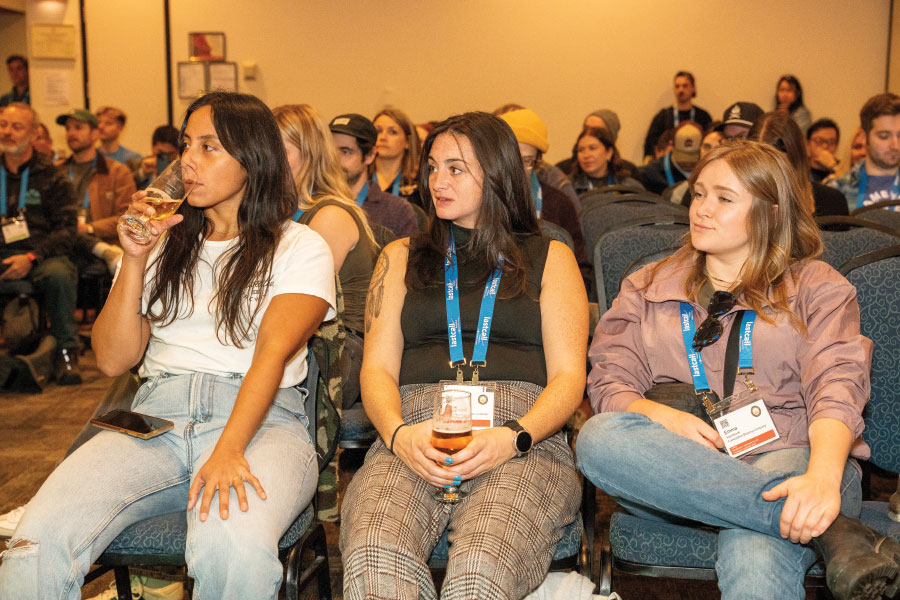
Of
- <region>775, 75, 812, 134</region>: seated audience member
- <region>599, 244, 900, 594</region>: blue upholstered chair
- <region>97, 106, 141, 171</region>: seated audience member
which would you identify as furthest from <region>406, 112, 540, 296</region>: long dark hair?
<region>775, 75, 812, 134</region>: seated audience member

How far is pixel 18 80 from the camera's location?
33.1 feet

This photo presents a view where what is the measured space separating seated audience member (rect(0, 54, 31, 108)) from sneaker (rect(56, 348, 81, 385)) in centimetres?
573

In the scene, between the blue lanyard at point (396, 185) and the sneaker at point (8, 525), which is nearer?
the sneaker at point (8, 525)

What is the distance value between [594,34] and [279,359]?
8.70 metres

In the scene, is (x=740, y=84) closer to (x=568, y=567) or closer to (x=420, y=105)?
(x=420, y=105)

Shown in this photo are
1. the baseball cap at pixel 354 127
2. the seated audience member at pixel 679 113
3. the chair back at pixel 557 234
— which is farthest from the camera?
the seated audience member at pixel 679 113

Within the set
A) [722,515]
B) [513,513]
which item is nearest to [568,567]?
[513,513]

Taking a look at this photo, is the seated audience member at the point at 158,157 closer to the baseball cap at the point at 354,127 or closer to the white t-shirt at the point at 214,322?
the baseball cap at the point at 354,127

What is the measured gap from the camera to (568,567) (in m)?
1.92

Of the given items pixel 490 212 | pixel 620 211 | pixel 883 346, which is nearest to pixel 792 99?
pixel 620 211

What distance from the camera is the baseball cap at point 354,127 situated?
385cm

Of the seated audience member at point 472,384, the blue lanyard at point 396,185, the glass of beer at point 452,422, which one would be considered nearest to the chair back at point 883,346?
the seated audience member at point 472,384

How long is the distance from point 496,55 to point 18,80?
18.0 feet

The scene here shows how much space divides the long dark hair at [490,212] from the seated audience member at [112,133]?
270 inches
